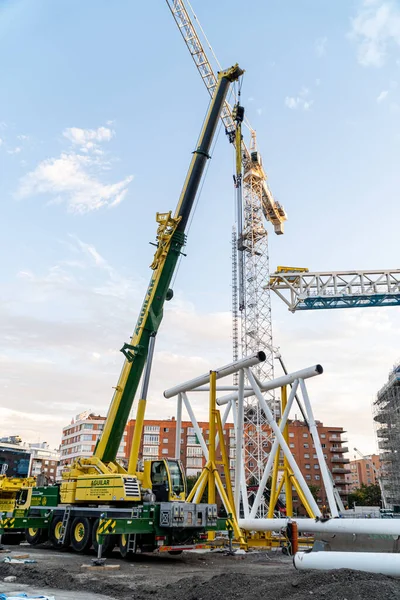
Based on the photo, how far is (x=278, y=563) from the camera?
14.1 meters

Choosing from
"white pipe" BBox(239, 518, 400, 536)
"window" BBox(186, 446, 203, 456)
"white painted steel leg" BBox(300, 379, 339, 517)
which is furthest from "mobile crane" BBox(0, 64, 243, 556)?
"window" BBox(186, 446, 203, 456)

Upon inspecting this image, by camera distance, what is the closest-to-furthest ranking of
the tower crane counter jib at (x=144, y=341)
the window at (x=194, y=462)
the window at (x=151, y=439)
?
the tower crane counter jib at (x=144, y=341), the window at (x=194, y=462), the window at (x=151, y=439)

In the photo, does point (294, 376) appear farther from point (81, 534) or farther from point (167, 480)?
point (81, 534)

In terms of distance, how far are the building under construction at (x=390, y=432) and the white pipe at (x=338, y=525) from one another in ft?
103

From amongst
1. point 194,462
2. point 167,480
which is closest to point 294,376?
point 167,480

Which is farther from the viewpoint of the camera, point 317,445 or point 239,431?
point 239,431

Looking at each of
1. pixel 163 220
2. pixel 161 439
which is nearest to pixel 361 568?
pixel 163 220

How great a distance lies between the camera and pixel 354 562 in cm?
928

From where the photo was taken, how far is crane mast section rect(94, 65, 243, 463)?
16297 mm

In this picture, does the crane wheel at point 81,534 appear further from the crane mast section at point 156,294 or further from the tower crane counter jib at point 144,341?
the crane mast section at point 156,294

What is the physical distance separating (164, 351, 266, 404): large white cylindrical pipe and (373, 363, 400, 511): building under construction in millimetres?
30348

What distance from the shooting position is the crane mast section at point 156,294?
16297mm

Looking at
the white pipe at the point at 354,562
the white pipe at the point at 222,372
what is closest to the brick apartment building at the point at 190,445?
the white pipe at the point at 222,372

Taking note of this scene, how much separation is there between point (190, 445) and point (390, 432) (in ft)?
124
